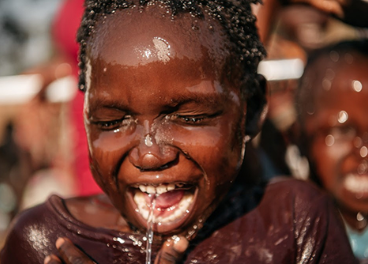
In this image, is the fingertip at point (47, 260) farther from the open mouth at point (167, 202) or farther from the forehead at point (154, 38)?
the forehead at point (154, 38)

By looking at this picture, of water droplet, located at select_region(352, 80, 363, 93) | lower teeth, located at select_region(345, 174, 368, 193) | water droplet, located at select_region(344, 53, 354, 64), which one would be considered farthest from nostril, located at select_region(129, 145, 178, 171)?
water droplet, located at select_region(344, 53, 354, 64)

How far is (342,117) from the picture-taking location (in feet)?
9.46

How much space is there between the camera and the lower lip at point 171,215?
5.60ft

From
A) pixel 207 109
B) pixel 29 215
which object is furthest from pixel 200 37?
pixel 29 215

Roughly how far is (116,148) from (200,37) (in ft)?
1.32

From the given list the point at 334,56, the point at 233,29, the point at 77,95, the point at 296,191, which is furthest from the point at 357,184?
the point at 77,95

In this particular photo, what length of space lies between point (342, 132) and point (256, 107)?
1067 mm

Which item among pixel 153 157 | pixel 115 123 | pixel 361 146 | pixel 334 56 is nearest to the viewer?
pixel 153 157

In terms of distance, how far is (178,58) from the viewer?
63.8 inches

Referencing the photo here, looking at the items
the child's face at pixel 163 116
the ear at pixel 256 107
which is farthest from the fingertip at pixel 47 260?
the ear at pixel 256 107

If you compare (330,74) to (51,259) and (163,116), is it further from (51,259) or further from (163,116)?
(51,259)

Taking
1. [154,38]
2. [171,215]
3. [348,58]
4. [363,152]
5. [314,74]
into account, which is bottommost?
[363,152]

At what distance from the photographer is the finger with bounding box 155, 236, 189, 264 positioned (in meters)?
1.68

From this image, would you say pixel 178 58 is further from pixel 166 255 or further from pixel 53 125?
pixel 53 125
